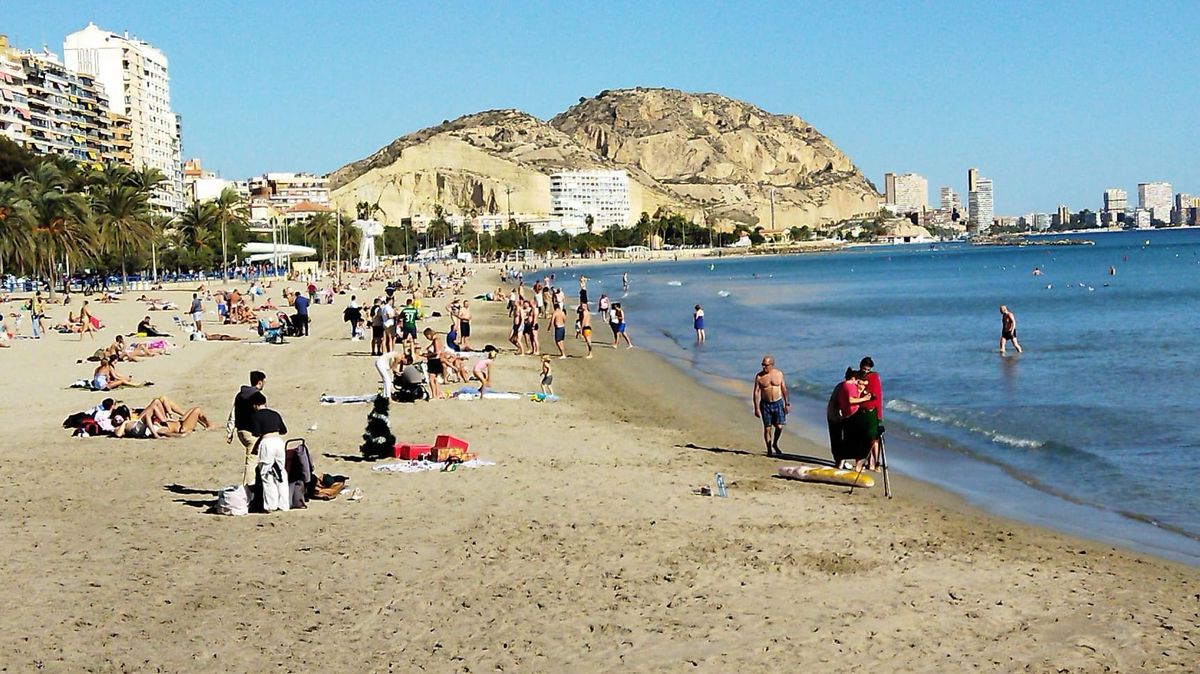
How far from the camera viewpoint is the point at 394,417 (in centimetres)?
1456

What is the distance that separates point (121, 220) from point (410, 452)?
158 feet

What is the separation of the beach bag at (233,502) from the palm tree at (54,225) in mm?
39609

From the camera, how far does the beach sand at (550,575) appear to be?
5.97 meters

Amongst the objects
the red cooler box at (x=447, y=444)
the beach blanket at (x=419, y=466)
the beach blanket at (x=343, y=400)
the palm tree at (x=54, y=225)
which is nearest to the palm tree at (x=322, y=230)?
the palm tree at (x=54, y=225)

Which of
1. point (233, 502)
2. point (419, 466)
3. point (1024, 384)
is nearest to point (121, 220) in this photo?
point (1024, 384)

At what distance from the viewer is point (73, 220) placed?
1852 inches

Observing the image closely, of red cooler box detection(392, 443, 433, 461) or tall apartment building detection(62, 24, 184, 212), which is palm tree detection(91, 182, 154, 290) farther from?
tall apartment building detection(62, 24, 184, 212)

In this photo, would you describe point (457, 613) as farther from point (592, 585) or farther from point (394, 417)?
point (394, 417)

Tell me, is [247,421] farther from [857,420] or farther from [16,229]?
[16,229]

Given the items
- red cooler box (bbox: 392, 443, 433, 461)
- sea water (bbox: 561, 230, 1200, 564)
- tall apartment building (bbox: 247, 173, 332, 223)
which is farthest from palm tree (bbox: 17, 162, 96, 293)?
tall apartment building (bbox: 247, 173, 332, 223)

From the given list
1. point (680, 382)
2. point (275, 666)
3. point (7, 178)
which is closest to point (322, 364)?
point (680, 382)

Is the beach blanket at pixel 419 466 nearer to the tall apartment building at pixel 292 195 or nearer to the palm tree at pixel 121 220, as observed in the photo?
the palm tree at pixel 121 220

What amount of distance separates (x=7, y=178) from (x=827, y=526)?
216 feet

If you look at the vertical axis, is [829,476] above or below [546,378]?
below
